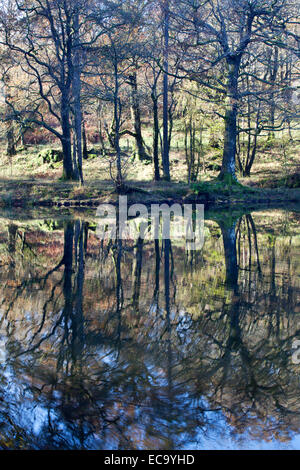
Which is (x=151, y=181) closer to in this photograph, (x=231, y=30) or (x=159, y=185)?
(x=159, y=185)

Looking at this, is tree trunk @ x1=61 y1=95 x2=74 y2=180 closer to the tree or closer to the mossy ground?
the mossy ground

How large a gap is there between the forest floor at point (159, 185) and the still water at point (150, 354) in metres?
13.2

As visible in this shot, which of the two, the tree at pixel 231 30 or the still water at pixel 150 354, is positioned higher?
the tree at pixel 231 30

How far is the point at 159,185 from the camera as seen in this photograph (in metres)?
22.5

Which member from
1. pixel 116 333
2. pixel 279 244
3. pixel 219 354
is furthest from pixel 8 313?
pixel 279 244

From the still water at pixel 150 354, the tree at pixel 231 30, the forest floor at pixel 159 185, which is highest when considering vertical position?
the tree at pixel 231 30

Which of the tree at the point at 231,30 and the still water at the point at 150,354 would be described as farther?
the tree at the point at 231,30

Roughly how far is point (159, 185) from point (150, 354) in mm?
18629

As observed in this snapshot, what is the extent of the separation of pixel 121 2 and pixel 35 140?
16694mm

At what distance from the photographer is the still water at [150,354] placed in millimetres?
3080

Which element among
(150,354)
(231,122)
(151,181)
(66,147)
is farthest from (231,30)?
(150,354)

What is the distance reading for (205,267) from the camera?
7926mm

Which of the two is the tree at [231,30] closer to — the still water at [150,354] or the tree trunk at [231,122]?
the tree trunk at [231,122]

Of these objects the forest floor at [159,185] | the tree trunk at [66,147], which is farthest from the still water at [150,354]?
the tree trunk at [66,147]
